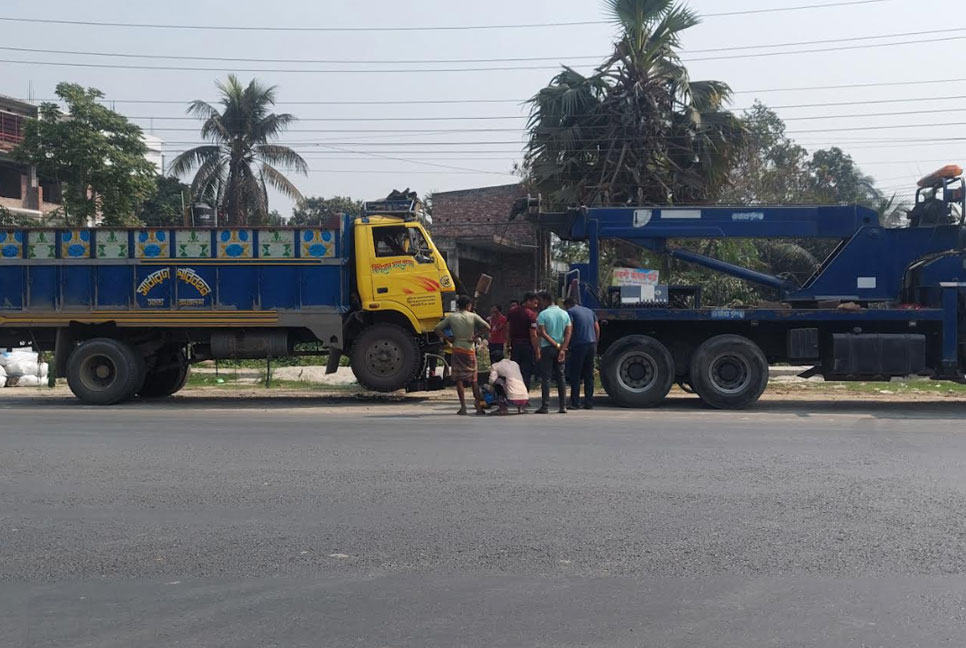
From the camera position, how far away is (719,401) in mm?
14383

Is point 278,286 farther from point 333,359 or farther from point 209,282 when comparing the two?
point 333,359

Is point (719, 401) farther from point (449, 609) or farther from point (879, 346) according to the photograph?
point (449, 609)

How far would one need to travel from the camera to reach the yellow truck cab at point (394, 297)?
15109 mm

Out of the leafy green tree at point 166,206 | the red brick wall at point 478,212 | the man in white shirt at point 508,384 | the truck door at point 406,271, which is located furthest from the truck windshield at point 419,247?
the leafy green tree at point 166,206

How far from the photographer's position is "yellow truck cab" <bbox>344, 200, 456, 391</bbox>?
49.6ft

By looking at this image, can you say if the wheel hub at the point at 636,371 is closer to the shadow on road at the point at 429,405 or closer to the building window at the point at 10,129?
the shadow on road at the point at 429,405

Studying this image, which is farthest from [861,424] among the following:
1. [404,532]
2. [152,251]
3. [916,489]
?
[152,251]

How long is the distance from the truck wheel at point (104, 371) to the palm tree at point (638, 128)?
11473mm

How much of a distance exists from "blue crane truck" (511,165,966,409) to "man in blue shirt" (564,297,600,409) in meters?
0.62

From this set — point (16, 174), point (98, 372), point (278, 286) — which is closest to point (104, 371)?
point (98, 372)

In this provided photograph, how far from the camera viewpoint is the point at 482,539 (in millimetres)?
6234

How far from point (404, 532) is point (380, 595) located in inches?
48.1

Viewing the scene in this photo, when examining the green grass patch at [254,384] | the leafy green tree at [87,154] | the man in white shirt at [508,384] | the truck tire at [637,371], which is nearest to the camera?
the man in white shirt at [508,384]

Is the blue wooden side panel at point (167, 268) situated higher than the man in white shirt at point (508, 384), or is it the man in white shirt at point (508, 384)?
the blue wooden side panel at point (167, 268)
